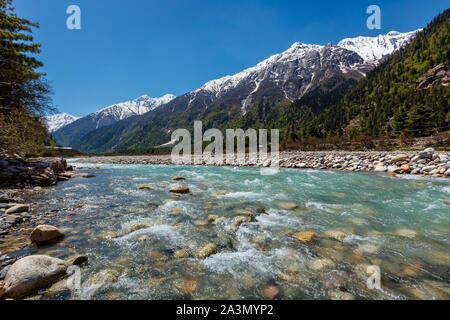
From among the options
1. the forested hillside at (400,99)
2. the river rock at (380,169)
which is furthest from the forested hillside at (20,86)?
the forested hillside at (400,99)

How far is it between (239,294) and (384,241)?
13.6ft

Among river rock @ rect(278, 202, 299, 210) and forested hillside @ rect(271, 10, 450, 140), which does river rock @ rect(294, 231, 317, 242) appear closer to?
river rock @ rect(278, 202, 299, 210)

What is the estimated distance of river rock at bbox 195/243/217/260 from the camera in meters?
3.96

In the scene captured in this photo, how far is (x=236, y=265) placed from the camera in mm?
3625

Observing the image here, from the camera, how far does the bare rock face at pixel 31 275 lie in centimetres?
262

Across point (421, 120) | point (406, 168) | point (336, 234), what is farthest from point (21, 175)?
point (421, 120)

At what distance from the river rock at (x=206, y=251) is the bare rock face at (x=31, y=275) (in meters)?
2.48

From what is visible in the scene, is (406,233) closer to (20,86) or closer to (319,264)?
(319,264)

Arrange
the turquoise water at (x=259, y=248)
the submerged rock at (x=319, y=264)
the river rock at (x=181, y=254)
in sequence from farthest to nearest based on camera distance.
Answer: the river rock at (x=181, y=254) → the submerged rock at (x=319, y=264) → the turquoise water at (x=259, y=248)

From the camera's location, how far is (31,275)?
284 centimetres

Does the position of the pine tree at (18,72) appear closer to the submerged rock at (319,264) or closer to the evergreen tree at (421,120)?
the submerged rock at (319,264)

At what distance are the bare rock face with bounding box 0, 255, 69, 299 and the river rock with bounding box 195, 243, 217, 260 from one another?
2.48 metres

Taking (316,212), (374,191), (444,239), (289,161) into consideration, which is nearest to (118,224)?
(316,212)

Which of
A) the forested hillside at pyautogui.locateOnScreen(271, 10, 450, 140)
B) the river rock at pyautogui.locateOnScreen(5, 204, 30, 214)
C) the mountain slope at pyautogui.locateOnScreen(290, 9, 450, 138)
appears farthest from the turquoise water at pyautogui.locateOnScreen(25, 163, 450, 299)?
the mountain slope at pyautogui.locateOnScreen(290, 9, 450, 138)
